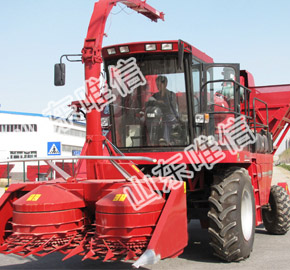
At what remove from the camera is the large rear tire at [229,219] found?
6.11 meters

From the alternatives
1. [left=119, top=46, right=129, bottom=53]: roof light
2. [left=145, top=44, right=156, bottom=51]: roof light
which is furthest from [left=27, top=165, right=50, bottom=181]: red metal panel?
[left=145, top=44, right=156, bottom=51]: roof light

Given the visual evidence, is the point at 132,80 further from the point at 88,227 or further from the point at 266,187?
the point at 266,187

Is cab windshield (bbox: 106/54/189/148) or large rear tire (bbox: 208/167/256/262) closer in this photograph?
large rear tire (bbox: 208/167/256/262)

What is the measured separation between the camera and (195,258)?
6852 millimetres

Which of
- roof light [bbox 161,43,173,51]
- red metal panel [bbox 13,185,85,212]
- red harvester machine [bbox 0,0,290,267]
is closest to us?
red harvester machine [bbox 0,0,290,267]

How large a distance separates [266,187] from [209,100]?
100.0 inches

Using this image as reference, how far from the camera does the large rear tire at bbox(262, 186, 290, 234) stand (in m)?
9.01

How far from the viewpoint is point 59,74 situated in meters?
6.68

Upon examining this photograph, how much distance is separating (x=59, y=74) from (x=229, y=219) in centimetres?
324

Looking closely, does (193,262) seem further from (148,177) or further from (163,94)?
(163,94)

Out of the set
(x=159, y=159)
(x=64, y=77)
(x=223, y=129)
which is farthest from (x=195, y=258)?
(x=64, y=77)

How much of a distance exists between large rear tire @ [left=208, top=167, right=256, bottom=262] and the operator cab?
0.93 m

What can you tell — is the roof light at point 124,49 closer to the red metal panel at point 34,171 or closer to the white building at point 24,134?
the red metal panel at point 34,171

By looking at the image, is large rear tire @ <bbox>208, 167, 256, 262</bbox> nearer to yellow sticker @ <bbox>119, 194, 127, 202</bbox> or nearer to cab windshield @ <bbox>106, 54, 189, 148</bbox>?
cab windshield @ <bbox>106, 54, 189, 148</bbox>
